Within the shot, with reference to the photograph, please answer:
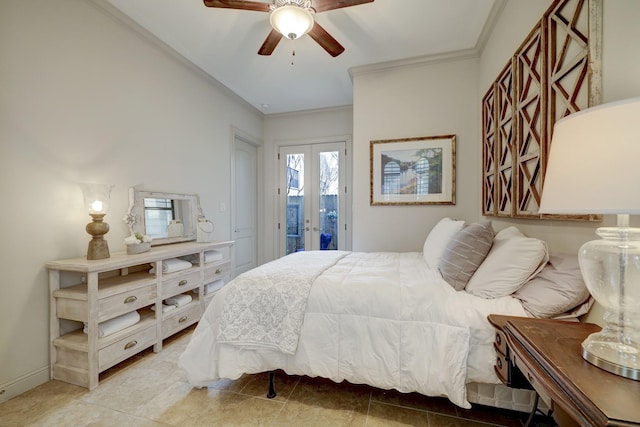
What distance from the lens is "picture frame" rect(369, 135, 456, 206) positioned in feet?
9.43

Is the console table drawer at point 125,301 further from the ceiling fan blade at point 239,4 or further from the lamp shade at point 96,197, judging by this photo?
the ceiling fan blade at point 239,4

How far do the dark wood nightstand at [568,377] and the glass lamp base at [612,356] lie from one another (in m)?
0.02

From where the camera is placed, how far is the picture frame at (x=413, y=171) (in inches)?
113

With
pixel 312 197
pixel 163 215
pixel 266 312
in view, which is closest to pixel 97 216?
pixel 163 215

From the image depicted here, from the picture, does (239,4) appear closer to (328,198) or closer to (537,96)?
(537,96)

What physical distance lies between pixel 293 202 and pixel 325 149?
3.37ft

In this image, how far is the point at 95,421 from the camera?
1401mm

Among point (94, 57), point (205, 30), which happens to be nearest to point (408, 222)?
point (205, 30)

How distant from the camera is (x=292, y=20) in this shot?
177 cm

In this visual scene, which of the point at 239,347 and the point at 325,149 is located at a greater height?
the point at 325,149

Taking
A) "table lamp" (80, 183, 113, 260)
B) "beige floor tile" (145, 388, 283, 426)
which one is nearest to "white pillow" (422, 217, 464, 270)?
"beige floor tile" (145, 388, 283, 426)

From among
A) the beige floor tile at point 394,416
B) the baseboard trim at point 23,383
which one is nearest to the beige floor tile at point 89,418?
the baseboard trim at point 23,383

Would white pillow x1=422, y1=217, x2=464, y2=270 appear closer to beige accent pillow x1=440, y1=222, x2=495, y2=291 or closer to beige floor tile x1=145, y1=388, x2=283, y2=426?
beige accent pillow x1=440, y1=222, x2=495, y2=291

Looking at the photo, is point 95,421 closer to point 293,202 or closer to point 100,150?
point 100,150
